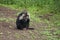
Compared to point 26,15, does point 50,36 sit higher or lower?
lower

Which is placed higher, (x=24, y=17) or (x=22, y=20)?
(x=24, y=17)

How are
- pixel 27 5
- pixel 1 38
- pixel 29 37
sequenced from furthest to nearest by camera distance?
1. pixel 27 5
2. pixel 29 37
3. pixel 1 38

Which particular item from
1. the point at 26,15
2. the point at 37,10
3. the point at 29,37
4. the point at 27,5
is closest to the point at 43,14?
the point at 37,10

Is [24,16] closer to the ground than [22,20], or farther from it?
farther from it

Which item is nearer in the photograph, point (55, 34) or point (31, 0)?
point (55, 34)

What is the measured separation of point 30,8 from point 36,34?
860 cm

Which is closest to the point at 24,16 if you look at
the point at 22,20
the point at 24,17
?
the point at 24,17

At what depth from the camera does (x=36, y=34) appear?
32.1 feet

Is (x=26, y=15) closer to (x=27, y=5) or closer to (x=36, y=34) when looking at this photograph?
(x=36, y=34)

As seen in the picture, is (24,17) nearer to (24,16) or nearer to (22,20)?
(24,16)

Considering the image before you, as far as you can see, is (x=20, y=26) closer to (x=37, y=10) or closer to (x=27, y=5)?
(x=37, y=10)

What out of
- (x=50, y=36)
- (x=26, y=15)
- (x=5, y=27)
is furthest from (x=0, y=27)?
(x=50, y=36)

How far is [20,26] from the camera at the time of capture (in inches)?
408

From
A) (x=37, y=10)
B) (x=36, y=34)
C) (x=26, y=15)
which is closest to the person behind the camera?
(x=36, y=34)
